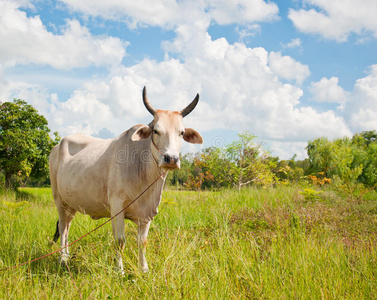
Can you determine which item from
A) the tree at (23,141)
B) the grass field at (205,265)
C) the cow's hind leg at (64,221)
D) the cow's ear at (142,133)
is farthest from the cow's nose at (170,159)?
the tree at (23,141)

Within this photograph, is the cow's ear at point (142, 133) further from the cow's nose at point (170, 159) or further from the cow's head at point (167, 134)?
the cow's nose at point (170, 159)

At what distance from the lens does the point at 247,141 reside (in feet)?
40.7

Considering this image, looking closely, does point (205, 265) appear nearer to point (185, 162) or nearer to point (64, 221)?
point (64, 221)

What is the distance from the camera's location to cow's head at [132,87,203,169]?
3580 mm

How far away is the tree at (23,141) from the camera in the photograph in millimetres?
15242

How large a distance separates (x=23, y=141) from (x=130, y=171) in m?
13.4

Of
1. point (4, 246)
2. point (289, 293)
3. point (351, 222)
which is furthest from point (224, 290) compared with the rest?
point (351, 222)

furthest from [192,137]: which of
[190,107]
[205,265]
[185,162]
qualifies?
[185,162]

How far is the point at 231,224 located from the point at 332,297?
3303 millimetres

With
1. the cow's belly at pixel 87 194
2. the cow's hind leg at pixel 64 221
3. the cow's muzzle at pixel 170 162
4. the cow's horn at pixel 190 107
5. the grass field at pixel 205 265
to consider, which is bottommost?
the grass field at pixel 205 265

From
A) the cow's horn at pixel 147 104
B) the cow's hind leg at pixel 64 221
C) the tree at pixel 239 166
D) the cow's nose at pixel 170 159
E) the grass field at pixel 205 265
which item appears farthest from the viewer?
the tree at pixel 239 166

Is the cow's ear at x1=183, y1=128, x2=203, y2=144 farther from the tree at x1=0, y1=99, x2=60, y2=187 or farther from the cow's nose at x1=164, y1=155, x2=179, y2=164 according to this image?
the tree at x1=0, y1=99, x2=60, y2=187

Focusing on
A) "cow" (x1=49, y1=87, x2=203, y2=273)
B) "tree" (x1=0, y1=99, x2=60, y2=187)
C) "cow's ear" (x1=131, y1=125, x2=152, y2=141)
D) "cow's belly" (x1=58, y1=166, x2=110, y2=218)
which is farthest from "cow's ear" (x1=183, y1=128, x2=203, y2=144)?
"tree" (x1=0, y1=99, x2=60, y2=187)

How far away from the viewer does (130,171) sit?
416 centimetres
